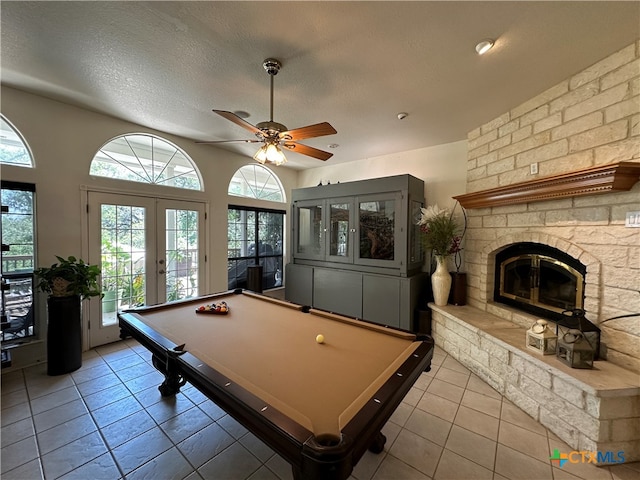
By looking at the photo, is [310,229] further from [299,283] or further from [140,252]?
[140,252]

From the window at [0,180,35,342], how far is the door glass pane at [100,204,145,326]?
0.58 m

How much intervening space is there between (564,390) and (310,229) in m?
3.60

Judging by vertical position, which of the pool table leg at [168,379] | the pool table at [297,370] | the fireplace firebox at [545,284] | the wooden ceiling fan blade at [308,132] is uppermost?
the wooden ceiling fan blade at [308,132]

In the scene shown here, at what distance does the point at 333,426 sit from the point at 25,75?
3610 millimetres

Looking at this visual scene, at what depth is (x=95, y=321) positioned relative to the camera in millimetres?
3086

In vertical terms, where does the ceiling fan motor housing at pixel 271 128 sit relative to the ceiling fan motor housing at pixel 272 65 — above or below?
below

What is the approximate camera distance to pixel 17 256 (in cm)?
259

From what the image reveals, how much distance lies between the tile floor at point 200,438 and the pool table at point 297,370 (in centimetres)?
25

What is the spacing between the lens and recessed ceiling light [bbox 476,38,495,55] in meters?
1.75

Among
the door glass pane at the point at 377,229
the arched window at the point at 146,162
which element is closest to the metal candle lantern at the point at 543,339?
the door glass pane at the point at 377,229

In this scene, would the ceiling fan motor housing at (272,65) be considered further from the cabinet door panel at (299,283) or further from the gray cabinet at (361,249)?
the cabinet door panel at (299,283)

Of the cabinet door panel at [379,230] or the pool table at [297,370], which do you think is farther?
the cabinet door panel at [379,230]

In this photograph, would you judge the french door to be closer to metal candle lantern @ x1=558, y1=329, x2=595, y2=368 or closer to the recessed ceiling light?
the recessed ceiling light

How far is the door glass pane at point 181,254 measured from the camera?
3.65 meters
